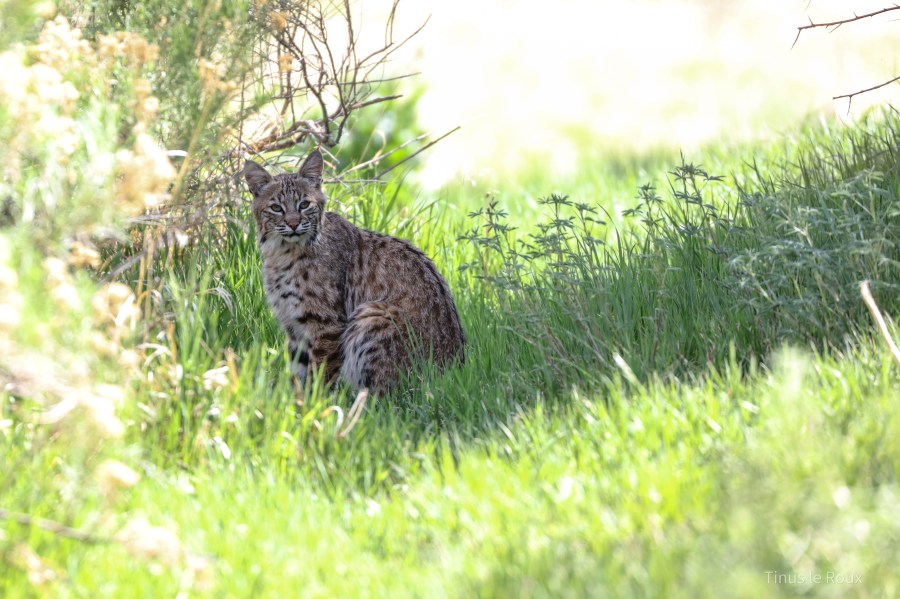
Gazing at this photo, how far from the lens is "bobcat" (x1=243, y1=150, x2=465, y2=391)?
5434mm

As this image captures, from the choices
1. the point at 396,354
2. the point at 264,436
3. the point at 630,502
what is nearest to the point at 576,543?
the point at 630,502

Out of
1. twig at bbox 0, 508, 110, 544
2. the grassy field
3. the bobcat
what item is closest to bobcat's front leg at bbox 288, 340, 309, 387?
the bobcat

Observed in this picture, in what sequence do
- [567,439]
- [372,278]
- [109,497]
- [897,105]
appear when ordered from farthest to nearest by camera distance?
[897,105], [372,278], [567,439], [109,497]

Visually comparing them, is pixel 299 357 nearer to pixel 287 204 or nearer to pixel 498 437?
pixel 287 204

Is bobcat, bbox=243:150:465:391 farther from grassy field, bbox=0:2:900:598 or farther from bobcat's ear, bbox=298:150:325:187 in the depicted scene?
grassy field, bbox=0:2:900:598

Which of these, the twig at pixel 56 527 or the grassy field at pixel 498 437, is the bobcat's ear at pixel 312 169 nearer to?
the grassy field at pixel 498 437

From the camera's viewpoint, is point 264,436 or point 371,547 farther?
point 264,436

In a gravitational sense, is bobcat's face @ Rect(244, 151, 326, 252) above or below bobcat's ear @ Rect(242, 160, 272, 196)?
below

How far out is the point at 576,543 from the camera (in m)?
3.33

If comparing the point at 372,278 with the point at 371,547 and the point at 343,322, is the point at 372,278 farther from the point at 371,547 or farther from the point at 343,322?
the point at 371,547

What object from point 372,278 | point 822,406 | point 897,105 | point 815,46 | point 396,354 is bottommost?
point 822,406

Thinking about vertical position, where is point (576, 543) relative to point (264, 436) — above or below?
below

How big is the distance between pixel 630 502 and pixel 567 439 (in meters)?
0.71

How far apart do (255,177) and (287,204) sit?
Result: 0.25m
